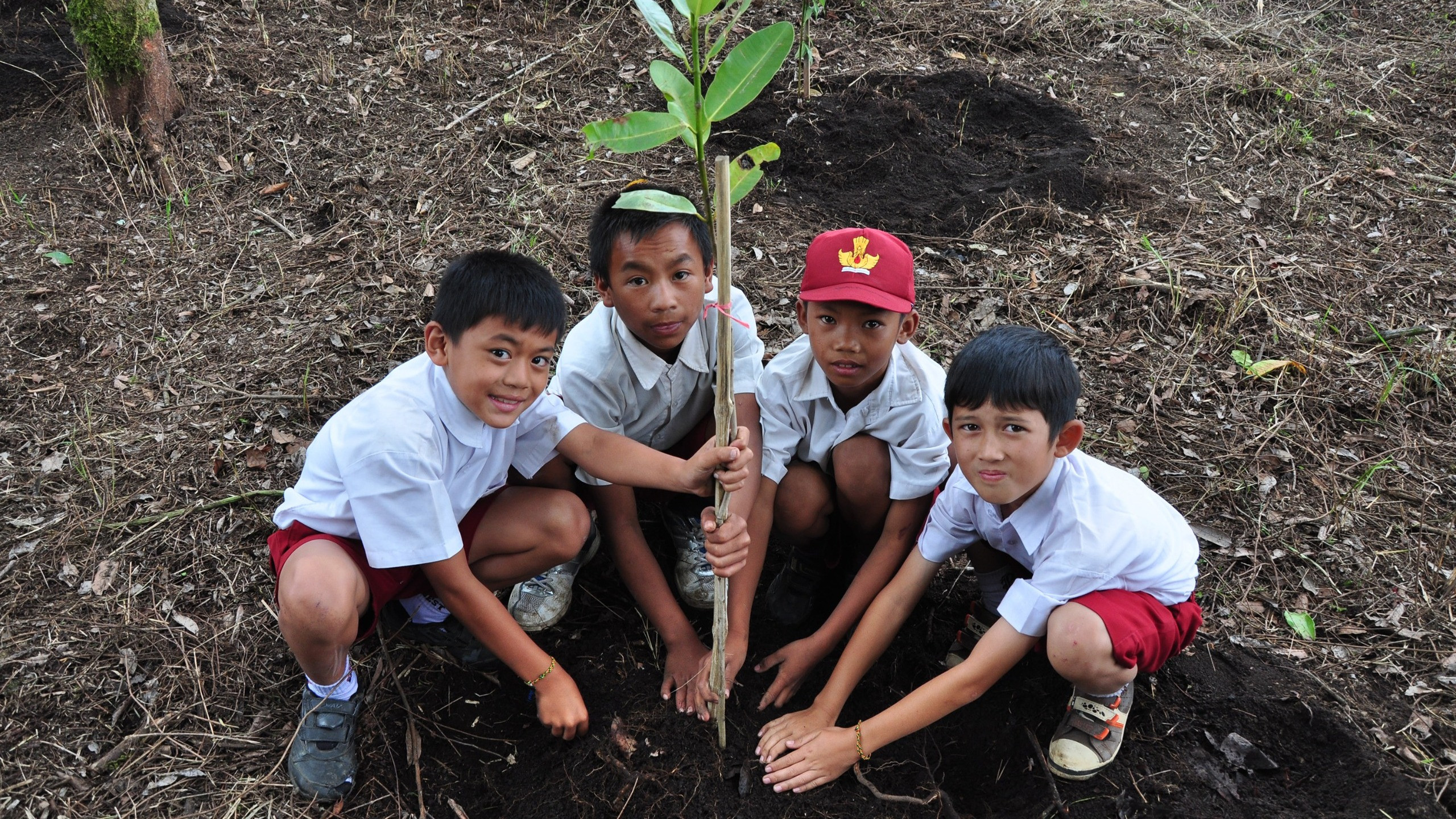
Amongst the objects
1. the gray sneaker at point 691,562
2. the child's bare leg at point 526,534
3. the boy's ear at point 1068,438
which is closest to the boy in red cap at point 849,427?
the gray sneaker at point 691,562

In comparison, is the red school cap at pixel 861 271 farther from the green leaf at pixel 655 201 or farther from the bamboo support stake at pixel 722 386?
the green leaf at pixel 655 201

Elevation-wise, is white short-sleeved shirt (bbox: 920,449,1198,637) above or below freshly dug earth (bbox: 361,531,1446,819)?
above

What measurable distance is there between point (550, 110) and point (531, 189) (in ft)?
2.14

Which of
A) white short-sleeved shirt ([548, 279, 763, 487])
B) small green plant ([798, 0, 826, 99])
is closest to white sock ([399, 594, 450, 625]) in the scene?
white short-sleeved shirt ([548, 279, 763, 487])

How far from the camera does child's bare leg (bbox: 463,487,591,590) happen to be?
8.09ft

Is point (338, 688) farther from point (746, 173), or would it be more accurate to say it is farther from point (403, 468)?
point (746, 173)

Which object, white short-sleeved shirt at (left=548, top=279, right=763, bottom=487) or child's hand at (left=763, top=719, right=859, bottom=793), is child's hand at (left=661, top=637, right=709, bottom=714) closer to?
child's hand at (left=763, top=719, right=859, bottom=793)

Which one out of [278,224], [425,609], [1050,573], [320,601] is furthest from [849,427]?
[278,224]

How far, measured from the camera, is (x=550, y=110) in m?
4.59

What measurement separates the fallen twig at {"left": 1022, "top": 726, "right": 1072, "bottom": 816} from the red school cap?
1077 millimetres

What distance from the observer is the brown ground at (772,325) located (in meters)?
2.30

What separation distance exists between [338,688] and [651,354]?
1.15m

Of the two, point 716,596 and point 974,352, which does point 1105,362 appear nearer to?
point 974,352

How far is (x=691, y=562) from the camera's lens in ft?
9.12
